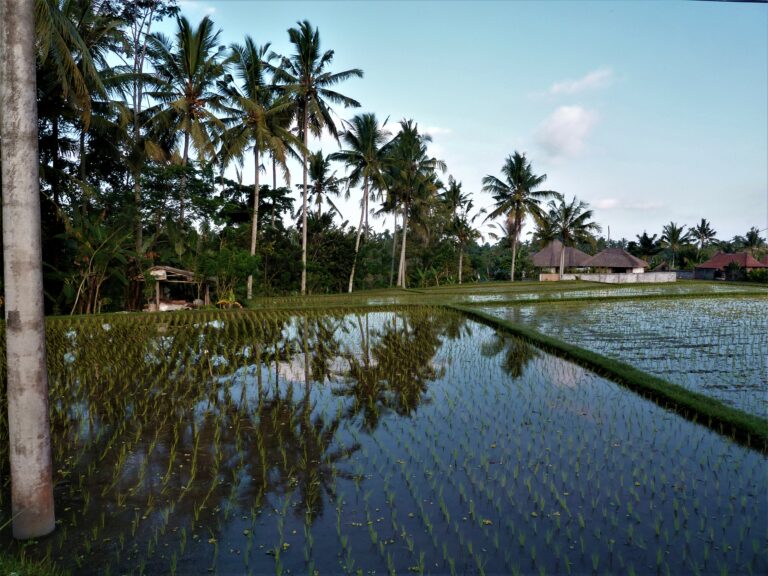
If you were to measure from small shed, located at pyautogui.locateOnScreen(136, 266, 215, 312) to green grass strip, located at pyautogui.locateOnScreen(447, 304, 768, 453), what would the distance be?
39.0 ft

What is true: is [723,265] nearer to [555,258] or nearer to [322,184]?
[555,258]

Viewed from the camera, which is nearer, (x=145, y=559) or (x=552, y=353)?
(x=145, y=559)

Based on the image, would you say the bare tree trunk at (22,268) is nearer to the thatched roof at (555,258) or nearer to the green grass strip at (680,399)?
the green grass strip at (680,399)

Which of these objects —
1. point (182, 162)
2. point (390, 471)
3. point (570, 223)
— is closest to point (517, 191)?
point (570, 223)

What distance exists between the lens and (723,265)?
41.0 meters

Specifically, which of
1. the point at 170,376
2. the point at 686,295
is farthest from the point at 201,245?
the point at 686,295

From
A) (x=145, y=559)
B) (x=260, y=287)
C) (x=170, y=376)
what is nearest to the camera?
(x=145, y=559)

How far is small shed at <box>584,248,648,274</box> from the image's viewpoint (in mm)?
39406

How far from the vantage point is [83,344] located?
10.2 meters

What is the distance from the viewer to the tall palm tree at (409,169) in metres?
28.6

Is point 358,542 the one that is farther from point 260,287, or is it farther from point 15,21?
point 260,287

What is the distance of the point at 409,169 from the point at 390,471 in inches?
1011

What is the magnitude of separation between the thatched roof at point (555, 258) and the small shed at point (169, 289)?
2896 centimetres

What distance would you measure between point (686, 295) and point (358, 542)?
2163cm
